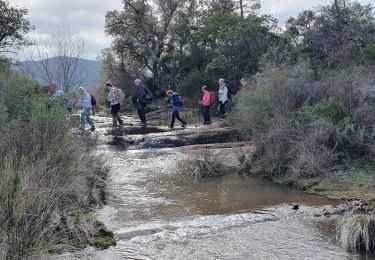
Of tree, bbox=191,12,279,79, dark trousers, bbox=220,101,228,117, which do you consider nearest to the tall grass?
dark trousers, bbox=220,101,228,117

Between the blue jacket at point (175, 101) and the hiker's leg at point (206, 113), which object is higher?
the blue jacket at point (175, 101)

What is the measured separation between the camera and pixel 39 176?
668 centimetres

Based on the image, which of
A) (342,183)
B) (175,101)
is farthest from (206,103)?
(342,183)

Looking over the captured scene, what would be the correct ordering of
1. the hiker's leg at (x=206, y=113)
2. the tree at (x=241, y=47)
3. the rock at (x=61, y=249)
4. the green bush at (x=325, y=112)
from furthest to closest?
the tree at (x=241, y=47) → the hiker's leg at (x=206, y=113) → the green bush at (x=325, y=112) → the rock at (x=61, y=249)

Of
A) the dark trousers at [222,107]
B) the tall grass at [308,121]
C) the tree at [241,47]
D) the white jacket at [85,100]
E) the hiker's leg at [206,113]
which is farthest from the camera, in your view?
the tree at [241,47]

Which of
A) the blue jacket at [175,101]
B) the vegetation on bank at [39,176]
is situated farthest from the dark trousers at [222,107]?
the vegetation on bank at [39,176]

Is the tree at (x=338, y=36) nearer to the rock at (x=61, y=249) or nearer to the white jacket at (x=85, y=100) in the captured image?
the white jacket at (x=85, y=100)

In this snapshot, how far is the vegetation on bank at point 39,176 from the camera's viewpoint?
233 inches

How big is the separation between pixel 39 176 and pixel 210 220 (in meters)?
3.06

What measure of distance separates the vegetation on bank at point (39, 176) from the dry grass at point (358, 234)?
11.8 feet

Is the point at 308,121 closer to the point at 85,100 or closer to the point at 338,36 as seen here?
the point at 85,100

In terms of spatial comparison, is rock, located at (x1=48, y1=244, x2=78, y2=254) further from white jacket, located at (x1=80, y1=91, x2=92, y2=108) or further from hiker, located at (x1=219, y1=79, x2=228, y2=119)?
hiker, located at (x1=219, y1=79, x2=228, y2=119)

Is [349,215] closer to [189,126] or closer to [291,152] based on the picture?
[291,152]

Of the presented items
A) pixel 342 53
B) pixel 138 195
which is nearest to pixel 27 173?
pixel 138 195
